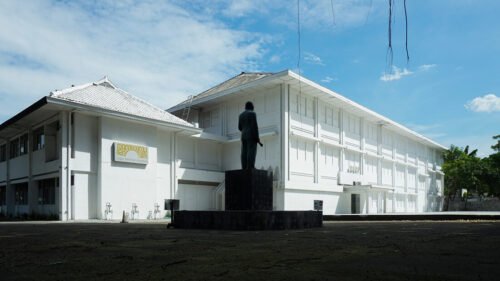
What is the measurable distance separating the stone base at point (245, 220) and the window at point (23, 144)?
1885cm

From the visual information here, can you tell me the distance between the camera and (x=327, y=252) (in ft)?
14.3

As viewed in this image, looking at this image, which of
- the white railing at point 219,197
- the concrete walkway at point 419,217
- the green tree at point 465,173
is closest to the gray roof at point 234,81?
the white railing at point 219,197

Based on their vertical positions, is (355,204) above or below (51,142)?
below

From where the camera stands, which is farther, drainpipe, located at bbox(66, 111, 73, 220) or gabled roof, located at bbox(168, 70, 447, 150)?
gabled roof, located at bbox(168, 70, 447, 150)

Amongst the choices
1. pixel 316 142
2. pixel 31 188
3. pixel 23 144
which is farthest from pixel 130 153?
pixel 316 142

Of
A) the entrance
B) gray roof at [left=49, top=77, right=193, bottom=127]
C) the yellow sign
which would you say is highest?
gray roof at [left=49, top=77, right=193, bottom=127]

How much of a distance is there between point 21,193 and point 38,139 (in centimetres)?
477

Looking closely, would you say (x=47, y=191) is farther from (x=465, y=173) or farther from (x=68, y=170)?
(x=465, y=173)

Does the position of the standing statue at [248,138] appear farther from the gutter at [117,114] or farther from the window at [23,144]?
the window at [23,144]

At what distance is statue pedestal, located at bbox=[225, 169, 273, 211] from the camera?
9742mm

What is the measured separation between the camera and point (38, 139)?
76.9 feet

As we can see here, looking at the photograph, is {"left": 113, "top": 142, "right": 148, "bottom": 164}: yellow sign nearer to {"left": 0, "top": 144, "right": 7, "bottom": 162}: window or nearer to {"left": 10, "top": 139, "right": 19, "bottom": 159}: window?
{"left": 10, "top": 139, "right": 19, "bottom": 159}: window

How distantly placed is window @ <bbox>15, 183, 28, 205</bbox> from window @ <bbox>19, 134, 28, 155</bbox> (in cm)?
199

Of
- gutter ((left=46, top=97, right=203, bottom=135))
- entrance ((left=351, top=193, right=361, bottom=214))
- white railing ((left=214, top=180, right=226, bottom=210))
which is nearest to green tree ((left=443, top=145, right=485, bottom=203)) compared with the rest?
entrance ((left=351, top=193, right=361, bottom=214))
